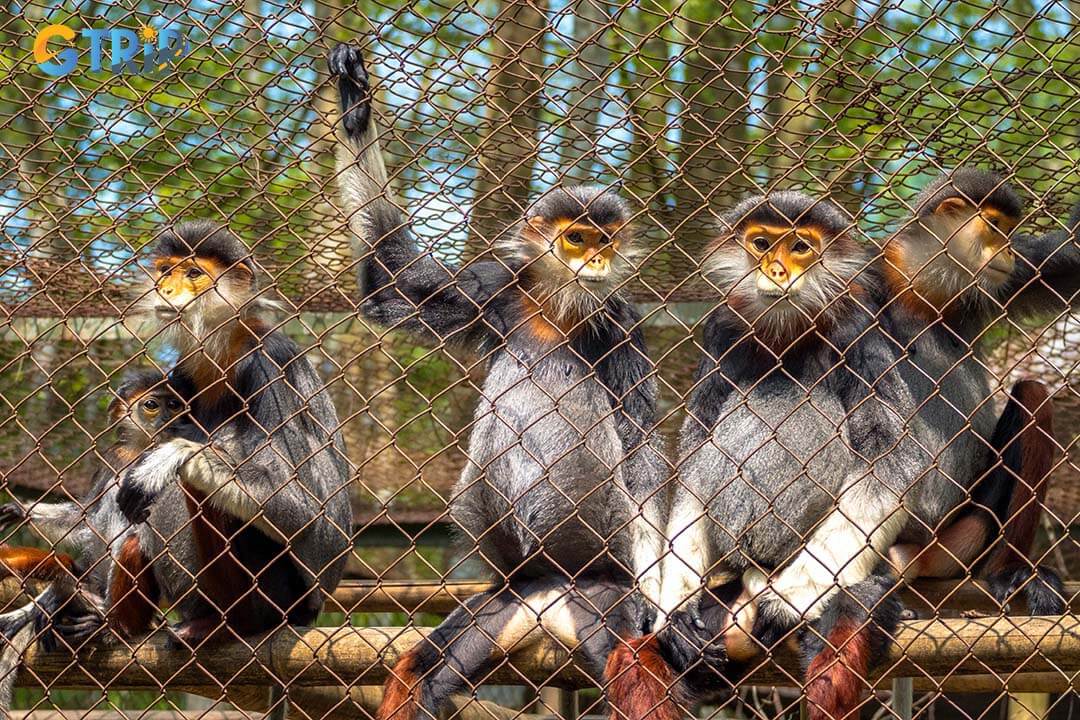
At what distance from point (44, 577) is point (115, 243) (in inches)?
51.0

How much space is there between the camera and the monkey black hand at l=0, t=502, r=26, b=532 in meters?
3.59

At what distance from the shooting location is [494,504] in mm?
3424

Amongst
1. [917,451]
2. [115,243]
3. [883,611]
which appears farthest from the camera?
[115,243]

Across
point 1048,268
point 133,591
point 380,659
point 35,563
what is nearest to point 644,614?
point 380,659

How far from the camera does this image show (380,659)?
9.55 feet

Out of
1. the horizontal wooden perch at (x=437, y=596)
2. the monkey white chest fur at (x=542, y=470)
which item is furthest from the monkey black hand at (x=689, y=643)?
the horizontal wooden perch at (x=437, y=596)

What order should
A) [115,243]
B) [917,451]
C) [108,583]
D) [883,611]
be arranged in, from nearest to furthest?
[883,611] → [917,451] → [108,583] → [115,243]

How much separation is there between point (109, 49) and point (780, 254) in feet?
6.57

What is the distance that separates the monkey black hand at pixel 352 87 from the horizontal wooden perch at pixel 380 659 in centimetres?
133

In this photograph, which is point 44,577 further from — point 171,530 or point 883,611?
point 883,611

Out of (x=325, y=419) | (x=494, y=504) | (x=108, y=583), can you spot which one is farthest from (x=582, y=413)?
(x=108, y=583)

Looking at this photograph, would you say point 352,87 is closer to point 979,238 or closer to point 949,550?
point 979,238

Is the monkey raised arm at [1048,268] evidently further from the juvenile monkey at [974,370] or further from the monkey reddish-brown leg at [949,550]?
the monkey reddish-brown leg at [949,550]

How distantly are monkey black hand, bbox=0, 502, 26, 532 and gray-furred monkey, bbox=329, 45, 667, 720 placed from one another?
1243 mm
